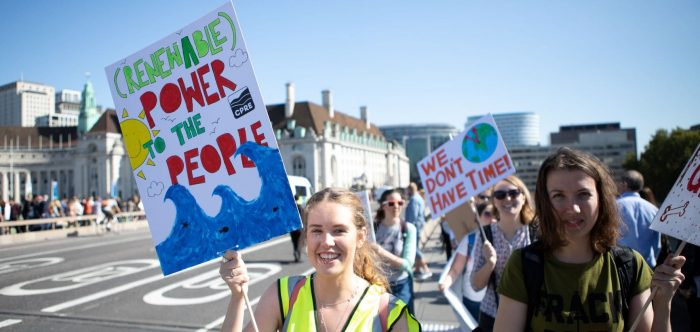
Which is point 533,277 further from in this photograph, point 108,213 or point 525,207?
point 108,213

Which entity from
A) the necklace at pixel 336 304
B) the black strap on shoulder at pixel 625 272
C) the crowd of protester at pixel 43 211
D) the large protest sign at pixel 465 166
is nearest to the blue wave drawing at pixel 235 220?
the necklace at pixel 336 304

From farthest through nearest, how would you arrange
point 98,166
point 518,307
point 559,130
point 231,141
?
point 559,130 → point 98,166 → point 231,141 → point 518,307

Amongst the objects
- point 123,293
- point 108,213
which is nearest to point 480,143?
point 123,293

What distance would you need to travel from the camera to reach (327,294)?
2.37 m

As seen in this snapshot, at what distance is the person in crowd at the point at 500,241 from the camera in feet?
12.2

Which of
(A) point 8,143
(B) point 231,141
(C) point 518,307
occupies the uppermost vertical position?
(A) point 8,143

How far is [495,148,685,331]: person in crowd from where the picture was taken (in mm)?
2246

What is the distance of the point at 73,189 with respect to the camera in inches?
4345

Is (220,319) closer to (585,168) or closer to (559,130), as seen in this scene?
(585,168)

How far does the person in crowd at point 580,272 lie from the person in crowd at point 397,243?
248cm

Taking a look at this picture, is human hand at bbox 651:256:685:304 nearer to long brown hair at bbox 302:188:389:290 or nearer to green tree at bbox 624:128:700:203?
long brown hair at bbox 302:188:389:290

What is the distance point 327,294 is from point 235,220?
0.66 m

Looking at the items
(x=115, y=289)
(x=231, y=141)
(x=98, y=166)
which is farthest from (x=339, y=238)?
(x=98, y=166)

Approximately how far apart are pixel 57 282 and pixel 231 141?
29.4ft
